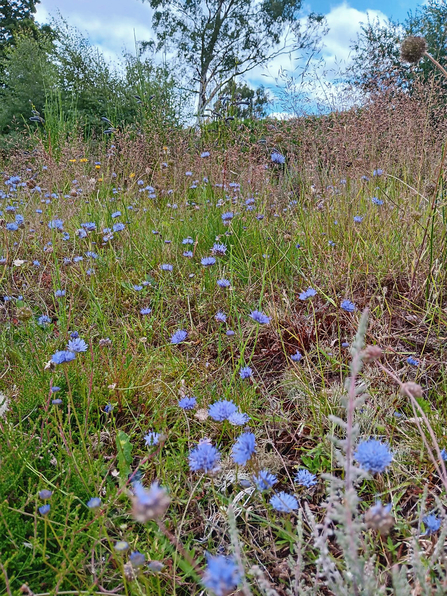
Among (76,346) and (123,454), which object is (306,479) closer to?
(123,454)

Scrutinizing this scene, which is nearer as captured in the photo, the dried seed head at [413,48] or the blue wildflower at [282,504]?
the blue wildflower at [282,504]

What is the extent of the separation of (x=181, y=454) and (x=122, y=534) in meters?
0.27

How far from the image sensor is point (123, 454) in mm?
1179

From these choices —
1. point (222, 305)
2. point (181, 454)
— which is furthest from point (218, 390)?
point (222, 305)

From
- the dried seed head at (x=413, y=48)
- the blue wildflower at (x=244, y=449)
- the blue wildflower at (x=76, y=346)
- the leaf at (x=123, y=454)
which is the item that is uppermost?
the dried seed head at (x=413, y=48)

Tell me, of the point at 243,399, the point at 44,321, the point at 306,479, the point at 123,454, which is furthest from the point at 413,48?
the point at 44,321

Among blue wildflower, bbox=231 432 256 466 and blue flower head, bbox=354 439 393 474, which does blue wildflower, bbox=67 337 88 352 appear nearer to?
blue wildflower, bbox=231 432 256 466

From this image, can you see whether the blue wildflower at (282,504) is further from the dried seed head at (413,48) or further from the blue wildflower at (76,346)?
the dried seed head at (413,48)

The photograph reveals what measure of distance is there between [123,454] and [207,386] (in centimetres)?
40

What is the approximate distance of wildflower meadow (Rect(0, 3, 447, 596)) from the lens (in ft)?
2.80

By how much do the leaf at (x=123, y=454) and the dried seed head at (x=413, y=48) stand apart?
1753 mm

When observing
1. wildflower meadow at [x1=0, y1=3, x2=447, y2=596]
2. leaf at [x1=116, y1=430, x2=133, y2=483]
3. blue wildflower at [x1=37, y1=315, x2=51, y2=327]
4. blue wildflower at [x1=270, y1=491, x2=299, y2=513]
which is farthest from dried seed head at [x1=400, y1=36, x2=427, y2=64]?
blue wildflower at [x1=37, y1=315, x2=51, y2=327]

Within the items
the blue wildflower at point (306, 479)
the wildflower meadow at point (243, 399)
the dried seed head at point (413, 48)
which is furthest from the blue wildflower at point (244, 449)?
the dried seed head at point (413, 48)

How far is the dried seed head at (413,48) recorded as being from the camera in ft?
5.02
